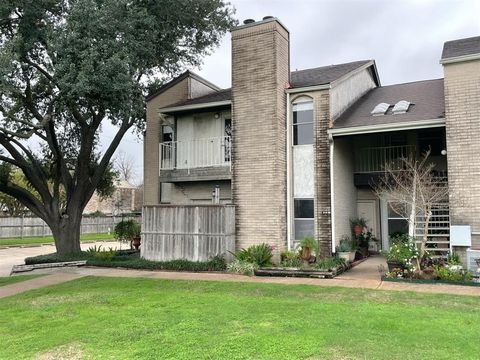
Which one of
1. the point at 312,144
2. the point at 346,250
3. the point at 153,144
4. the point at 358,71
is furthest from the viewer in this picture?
the point at 153,144

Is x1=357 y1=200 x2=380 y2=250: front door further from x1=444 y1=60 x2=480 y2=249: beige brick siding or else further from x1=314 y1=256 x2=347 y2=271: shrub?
x1=444 y1=60 x2=480 y2=249: beige brick siding

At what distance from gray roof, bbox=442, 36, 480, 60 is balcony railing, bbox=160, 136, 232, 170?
7.67 metres

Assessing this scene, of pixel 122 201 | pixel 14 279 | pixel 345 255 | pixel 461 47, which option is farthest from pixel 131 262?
pixel 122 201

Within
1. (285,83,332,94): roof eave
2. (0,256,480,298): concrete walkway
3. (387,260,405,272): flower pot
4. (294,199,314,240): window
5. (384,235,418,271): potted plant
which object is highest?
(285,83,332,94): roof eave

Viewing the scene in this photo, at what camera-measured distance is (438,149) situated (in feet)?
49.7

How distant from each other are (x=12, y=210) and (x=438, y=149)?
132ft

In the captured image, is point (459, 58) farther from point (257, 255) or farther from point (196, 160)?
point (196, 160)

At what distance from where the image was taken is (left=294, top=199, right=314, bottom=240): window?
13.8 m

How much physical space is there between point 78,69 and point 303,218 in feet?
28.3

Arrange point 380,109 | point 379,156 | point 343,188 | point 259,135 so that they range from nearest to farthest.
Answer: point 259,135 < point 380,109 < point 343,188 < point 379,156

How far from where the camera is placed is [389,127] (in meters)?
12.6

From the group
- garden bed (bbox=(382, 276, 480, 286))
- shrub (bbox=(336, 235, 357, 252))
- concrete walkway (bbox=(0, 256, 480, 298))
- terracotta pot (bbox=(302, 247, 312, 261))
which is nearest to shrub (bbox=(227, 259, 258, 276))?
concrete walkway (bbox=(0, 256, 480, 298))

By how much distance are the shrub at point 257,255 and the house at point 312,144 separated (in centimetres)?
51

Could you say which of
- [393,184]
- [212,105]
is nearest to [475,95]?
[393,184]
